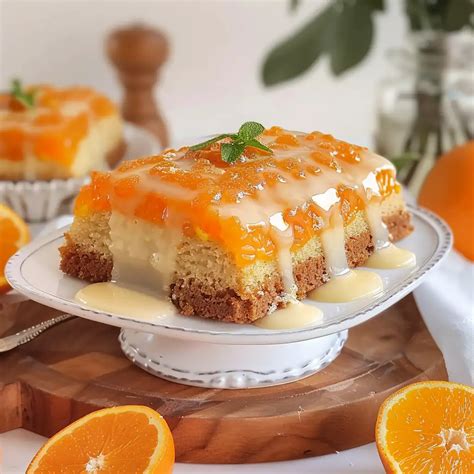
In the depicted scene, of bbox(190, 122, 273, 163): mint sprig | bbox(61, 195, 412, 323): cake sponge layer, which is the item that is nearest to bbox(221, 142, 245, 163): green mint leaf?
bbox(190, 122, 273, 163): mint sprig

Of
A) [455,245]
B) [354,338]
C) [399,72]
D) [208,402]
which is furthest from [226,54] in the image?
[208,402]

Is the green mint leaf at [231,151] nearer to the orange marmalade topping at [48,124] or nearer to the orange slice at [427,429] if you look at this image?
the orange slice at [427,429]

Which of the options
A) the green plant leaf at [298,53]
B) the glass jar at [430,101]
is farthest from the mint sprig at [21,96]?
the glass jar at [430,101]

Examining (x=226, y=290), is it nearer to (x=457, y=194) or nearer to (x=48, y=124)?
(x=457, y=194)

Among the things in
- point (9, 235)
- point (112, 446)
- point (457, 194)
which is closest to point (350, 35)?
point (457, 194)

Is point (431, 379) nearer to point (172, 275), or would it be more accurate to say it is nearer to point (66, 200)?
point (172, 275)

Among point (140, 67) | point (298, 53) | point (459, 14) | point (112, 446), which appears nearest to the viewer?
point (112, 446)
